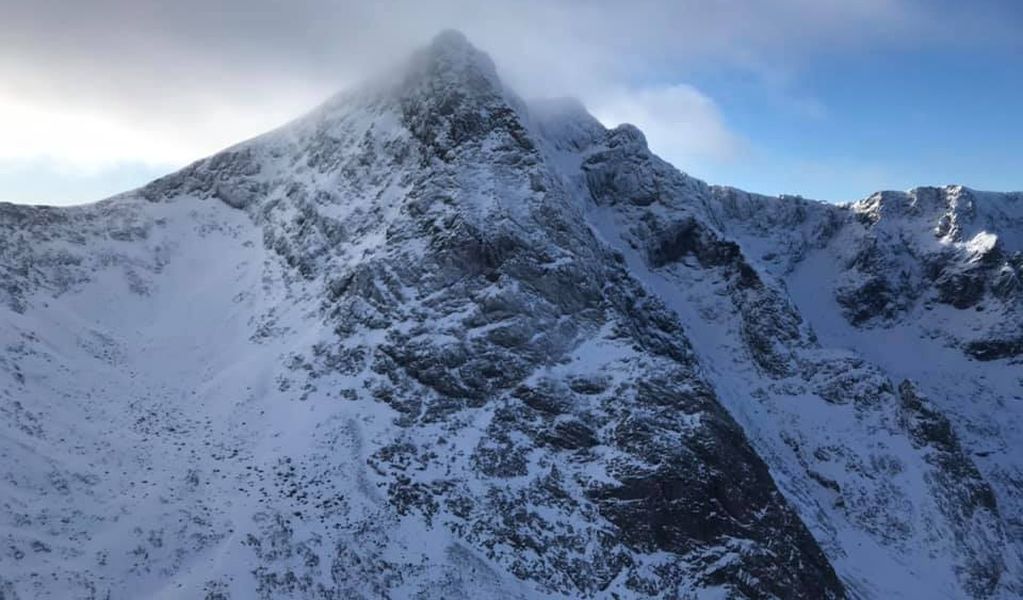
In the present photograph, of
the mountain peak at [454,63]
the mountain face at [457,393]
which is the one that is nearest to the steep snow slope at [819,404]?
the mountain face at [457,393]

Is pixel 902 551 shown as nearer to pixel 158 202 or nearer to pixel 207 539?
pixel 207 539

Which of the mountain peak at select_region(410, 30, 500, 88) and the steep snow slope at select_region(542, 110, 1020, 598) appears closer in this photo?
the steep snow slope at select_region(542, 110, 1020, 598)

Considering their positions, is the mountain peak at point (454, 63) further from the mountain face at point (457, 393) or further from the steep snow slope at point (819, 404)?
the steep snow slope at point (819, 404)

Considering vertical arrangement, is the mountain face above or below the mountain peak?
below

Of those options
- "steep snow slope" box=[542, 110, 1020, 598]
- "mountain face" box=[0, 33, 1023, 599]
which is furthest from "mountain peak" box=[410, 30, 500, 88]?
"steep snow slope" box=[542, 110, 1020, 598]

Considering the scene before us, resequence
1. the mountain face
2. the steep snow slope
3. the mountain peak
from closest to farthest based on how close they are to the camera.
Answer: the mountain face
the steep snow slope
the mountain peak

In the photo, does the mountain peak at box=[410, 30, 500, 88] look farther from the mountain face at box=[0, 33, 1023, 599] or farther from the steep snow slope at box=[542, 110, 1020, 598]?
the steep snow slope at box=[542, 110, 1020, 598]

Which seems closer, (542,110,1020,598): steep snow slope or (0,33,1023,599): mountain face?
(0,33,1023,599): mountain face

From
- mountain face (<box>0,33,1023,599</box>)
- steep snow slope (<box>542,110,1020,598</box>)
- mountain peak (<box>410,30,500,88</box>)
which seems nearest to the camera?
mountain face (<box>0,33,1023,599</box>)
